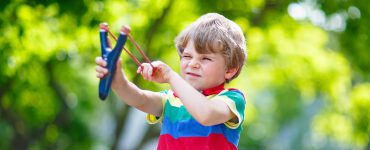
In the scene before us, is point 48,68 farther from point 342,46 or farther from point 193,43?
point 193,43

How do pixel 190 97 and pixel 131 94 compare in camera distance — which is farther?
pixel 131 94

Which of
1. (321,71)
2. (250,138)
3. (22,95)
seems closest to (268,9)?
(321,71)

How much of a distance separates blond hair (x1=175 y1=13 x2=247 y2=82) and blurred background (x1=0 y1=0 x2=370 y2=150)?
16.5 feet

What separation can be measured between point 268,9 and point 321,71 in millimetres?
2256

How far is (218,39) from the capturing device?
335 centimetres

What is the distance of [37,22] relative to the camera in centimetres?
1088

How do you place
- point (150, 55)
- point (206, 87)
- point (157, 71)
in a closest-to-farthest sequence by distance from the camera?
point (157, 71) → point (206, 87) → point (150, 55)

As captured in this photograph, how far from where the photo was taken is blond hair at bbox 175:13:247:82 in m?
3.34

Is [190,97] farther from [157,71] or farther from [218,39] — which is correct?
[218,39]

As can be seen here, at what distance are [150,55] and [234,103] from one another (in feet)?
30.1

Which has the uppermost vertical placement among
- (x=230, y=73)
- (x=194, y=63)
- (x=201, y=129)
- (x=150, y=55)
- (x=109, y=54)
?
(x=109, y=54)

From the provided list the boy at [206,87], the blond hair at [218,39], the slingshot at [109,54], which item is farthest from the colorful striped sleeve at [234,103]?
the slingshot at [109,54]

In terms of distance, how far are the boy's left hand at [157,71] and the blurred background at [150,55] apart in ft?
17.1

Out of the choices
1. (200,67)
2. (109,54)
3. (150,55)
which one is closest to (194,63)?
(200,67)
